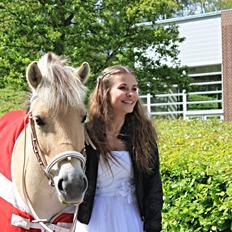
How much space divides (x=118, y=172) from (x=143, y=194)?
225 mm

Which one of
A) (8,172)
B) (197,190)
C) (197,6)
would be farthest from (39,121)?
(197,6)

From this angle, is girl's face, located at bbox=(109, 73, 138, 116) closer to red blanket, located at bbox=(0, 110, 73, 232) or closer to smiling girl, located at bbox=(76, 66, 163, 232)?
smiling girl, located at bbox=(76, 66, 163, 232)

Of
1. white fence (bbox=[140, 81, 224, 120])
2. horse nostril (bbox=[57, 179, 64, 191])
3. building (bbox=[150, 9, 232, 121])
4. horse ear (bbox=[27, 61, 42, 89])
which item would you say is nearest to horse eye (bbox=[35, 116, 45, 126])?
horse ear (bbox=[27, 61, 42, 89])

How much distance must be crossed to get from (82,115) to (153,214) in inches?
34.7

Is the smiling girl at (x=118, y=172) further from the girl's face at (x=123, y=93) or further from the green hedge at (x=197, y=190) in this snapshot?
the green hedge at (x=197, y=190)

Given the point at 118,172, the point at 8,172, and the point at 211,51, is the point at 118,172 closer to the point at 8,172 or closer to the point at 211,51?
the point at 8,172

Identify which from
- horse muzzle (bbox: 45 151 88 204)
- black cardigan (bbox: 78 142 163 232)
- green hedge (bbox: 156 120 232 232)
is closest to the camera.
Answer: horse muzzle (bbox: 45 151 88 204)

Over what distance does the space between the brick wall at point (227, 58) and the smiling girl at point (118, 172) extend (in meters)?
22.4

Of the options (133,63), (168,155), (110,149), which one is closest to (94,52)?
(133,63)

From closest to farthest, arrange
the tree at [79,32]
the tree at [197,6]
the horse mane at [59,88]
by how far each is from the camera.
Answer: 1. the horse mane at [59,88]
2. the tree at [79,32]
3. the tree at [197,6]

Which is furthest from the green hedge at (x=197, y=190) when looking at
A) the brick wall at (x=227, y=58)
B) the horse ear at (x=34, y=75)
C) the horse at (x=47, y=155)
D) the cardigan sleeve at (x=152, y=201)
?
the brick wall at (x=227, y=58)

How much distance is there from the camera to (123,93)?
138 inches

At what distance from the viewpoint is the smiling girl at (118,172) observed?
3.49 m

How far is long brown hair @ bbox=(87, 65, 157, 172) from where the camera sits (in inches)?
138
